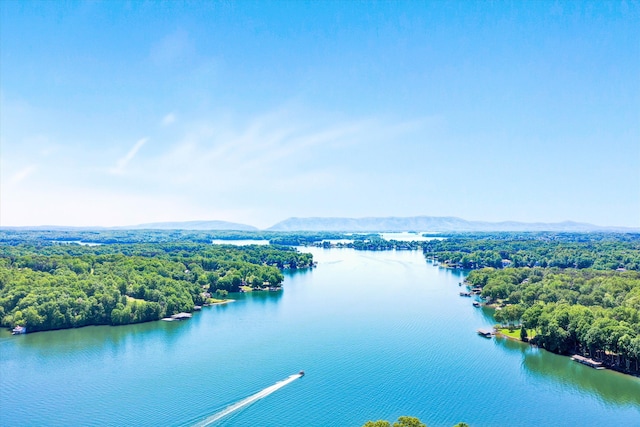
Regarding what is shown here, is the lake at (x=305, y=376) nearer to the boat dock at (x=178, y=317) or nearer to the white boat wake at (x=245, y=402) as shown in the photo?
the white boat wake at (x=245, y=402)

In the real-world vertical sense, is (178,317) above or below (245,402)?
above

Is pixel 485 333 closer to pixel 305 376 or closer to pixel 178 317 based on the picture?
pixel 305 376

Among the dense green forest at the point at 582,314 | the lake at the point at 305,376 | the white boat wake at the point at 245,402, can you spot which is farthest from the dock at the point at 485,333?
the white boat wake at the point at 245,402

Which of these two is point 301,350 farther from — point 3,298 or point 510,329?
point 3,298

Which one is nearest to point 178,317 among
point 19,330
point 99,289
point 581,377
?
point 99,289

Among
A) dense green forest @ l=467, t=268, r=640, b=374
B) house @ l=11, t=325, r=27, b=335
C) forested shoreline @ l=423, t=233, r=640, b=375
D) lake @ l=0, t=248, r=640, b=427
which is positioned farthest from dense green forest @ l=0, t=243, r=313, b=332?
dense green forest @ l=467, t=268, r=640, b=374

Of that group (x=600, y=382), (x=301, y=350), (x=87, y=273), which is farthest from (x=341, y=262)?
(x=600, y=382)
